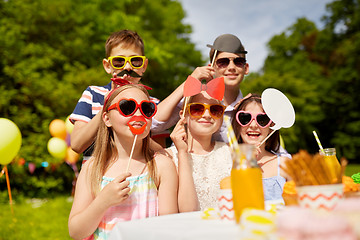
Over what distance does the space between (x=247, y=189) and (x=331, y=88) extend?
2255 cm

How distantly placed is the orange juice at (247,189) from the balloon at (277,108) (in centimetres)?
115

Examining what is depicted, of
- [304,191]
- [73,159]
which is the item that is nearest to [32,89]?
[73,159]

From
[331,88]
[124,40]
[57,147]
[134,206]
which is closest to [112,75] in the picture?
[124,40]

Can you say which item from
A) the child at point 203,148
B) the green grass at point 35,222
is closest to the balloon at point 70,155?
the green grass at point 35,222

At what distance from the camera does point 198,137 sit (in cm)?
260

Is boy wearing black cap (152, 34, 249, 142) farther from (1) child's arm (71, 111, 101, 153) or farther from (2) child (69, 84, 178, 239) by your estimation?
(2) child (69, 84, 178, 239)

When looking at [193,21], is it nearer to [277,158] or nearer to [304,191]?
[277,158]

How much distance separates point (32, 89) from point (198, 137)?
9029 millimetres

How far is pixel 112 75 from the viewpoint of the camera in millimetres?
2828

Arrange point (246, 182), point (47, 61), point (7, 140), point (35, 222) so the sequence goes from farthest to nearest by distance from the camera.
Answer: point (47, 61) < point (35, 222) < point (7, 140) < point (246, 182)

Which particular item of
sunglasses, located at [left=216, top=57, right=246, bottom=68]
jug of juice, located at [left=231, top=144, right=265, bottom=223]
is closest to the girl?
sunglasses, located at [left=216, top=57, right=246, bottom=68]

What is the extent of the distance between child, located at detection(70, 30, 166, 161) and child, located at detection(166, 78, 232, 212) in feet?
1.93

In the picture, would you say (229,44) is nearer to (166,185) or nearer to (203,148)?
(203,148)

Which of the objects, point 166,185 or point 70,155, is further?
point 70,155
